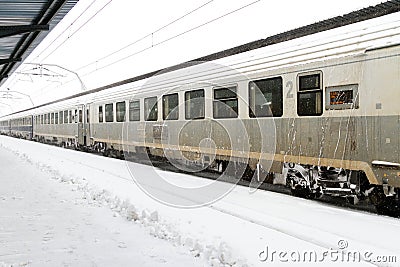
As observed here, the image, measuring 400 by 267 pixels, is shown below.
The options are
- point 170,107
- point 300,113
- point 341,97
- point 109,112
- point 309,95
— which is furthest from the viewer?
point 109,112

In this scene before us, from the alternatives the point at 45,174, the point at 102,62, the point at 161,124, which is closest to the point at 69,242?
the point at 45,174

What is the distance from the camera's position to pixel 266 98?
9.82m

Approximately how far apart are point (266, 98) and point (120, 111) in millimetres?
9632

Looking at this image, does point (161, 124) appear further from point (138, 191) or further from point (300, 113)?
point (300, 113)

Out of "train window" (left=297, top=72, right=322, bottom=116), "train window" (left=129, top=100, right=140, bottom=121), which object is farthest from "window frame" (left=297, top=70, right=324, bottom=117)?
"train window" (left=129, top=100, right=140, bottom=121)

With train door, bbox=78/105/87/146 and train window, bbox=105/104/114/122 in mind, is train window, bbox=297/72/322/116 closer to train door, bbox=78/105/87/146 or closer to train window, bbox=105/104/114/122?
train window, bbox=105/104/114/122

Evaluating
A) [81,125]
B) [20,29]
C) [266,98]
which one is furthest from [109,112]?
[266,98]

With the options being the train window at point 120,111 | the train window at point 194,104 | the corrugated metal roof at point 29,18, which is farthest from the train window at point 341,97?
the train window at point 120,111

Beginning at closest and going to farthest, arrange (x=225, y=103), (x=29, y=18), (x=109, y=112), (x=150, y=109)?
(x=29, y=18)
(x=225, y=103)
(x=150, y=109)
(x=109, y=112)

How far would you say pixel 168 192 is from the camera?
9719 millimetres

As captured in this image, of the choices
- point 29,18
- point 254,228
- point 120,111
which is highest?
point 29,18

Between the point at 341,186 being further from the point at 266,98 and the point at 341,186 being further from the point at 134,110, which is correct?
the point at 134,110

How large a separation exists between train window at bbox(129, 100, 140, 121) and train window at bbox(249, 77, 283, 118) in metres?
6.87

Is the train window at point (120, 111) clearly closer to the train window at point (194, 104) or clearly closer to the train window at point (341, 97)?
the train window at point (194, 104)
